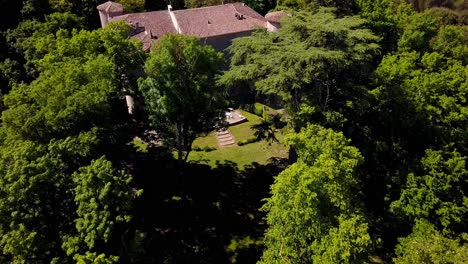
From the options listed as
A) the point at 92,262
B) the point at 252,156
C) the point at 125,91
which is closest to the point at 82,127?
the point at 125,91

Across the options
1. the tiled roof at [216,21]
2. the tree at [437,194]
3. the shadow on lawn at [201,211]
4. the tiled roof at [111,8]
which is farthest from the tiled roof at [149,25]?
the tree at [437,194]

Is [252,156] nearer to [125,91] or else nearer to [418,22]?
[125,91]

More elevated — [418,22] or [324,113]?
[418,22]

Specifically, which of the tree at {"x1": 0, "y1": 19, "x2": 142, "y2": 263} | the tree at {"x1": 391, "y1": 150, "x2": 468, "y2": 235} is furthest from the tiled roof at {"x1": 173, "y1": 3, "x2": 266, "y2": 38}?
the tree at {"x1": 391, "y1": 150, "x2": 468, "y2": 235}

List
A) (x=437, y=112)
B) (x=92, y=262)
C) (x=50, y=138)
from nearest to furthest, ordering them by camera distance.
Result: (x=92, y=262), (x=50, y=138), (x=437, y=112)

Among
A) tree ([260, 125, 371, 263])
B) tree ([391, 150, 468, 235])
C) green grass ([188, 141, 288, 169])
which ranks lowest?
green grass ([188, 141, 288, 169])

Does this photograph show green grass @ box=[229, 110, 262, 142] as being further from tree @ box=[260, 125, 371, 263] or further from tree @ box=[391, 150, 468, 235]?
tree @ box=[260, 125, 371, 263]
